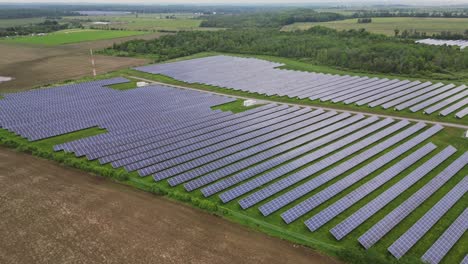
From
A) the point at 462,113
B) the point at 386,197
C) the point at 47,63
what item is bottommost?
the point at 386,197

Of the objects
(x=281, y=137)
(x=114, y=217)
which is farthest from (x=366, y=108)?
(x=114, y=217)

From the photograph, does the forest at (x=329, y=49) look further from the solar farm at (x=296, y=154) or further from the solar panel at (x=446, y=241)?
the solar panel at (x=446, y=241)

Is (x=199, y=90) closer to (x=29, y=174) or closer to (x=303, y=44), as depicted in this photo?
(x=29, y=174)

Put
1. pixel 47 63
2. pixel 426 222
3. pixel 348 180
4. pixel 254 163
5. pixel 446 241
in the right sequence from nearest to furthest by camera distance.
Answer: pixel 446 241 → pixel 426 222 → pixel 348 180 → pixel 254 163 → pixel 47 63

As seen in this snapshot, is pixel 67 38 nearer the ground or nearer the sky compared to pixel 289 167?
nearer the sky

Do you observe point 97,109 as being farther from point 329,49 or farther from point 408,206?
point 329,49

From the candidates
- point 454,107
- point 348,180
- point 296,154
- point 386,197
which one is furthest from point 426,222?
point 454,107

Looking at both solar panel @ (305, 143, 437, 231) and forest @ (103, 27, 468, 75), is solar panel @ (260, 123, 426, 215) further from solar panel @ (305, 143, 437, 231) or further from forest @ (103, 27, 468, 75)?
forest @ (103, 27, 468, 75)
